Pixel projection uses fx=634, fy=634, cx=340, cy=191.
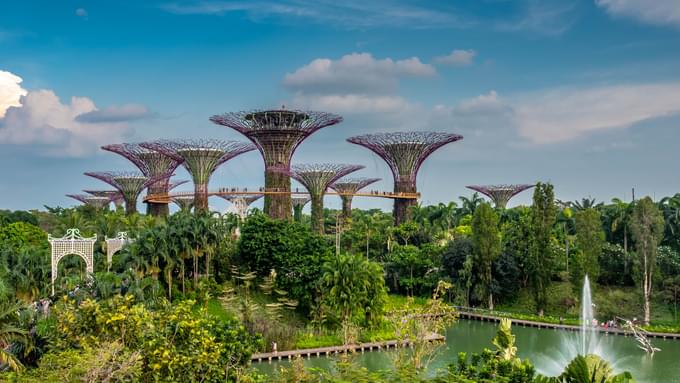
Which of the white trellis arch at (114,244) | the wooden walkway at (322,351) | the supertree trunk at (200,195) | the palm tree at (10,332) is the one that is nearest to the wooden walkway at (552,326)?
the wooden walkway at (322,351)

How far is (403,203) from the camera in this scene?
5022 cm

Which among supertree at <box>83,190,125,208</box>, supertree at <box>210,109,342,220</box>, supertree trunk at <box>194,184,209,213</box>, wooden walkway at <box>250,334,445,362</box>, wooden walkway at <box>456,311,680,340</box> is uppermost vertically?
supertree at <box>210,109,342,220</box>

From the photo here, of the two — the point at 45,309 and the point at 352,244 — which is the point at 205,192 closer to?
the point at 352,244

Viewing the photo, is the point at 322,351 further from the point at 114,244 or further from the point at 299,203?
the point at 299,203

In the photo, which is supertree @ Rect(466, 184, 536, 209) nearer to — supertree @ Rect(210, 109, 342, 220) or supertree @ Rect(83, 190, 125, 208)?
supertree @ Rect(210, 109, 342, 220)

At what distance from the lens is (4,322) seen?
51.1 ft

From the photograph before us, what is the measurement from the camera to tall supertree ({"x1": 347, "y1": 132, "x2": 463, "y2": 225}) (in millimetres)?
46906

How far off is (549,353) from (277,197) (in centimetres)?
2429

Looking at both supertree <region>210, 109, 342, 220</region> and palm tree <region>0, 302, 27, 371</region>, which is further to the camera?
supertree <region>210, 109, 342, 220</region>

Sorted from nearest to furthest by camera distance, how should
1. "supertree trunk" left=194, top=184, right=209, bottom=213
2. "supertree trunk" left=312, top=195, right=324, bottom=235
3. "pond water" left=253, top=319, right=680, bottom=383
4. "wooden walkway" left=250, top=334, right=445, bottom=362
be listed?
"pond water" left=253, top=319, right=680, bottom=383
"wooden walkway" left=250, top=334, right=445, bottom=362
"supertree trunk" left=194, top=184, right=209, bottom=213
"supertree trunk" left=312, top=195, right=324, bottom=235

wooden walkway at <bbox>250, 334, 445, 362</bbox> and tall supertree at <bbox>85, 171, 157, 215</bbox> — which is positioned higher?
tall supertree at <bbox>85, 171, 157, 215</bbox>

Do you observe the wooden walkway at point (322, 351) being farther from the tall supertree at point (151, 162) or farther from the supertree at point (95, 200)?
the supertree at point (95, 200)

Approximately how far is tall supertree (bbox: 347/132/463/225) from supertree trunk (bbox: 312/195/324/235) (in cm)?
562

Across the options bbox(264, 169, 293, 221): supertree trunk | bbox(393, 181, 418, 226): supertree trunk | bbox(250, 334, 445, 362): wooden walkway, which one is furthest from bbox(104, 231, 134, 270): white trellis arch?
bbox(393, 181, 418, 226): supertree trunk
